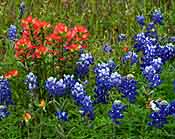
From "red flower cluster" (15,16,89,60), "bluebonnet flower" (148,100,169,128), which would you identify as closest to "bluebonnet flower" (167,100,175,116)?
"bluebonnet flower" (148,100,169,128)

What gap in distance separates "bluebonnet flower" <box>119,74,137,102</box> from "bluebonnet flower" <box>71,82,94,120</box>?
0.24 meters

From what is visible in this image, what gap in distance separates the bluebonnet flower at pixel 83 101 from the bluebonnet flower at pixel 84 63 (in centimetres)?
38

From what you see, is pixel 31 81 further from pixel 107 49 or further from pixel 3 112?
pixel 107 49

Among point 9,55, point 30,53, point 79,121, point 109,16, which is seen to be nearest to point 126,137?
point 79,121

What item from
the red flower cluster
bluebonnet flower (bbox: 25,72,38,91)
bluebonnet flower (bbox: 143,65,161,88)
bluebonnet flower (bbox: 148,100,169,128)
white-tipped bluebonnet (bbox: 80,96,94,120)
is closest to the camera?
bluebonnet flower (bbox: 148,100,169,128)

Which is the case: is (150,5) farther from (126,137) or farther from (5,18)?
(126,137)

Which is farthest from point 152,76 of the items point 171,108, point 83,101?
point 83,101

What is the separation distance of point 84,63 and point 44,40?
0.34 m

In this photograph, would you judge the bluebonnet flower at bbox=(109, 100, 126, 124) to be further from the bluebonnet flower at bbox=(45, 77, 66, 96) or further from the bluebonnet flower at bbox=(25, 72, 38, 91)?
the bluebonnet flower at bbox=(25, 72, 38, 91)

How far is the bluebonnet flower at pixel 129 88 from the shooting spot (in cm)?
356

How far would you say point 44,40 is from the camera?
13.4ft

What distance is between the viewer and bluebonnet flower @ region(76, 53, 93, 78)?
398 centimetres

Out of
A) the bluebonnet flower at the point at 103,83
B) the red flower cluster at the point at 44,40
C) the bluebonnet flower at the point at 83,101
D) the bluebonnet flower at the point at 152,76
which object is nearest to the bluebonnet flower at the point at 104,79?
the bluebonnet flower at the point at 103,83

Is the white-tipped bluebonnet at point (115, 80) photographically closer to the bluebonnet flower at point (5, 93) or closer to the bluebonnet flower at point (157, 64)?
the bluebonnet flower at point (157, 64)
